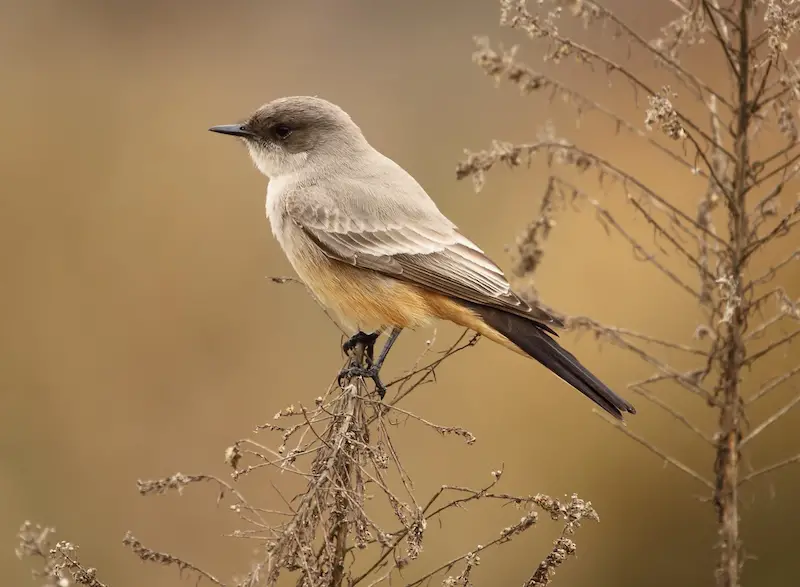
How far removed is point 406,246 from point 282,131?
102 cm

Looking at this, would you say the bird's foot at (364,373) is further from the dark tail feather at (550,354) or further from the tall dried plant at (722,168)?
the tall dried plant at (722,168)

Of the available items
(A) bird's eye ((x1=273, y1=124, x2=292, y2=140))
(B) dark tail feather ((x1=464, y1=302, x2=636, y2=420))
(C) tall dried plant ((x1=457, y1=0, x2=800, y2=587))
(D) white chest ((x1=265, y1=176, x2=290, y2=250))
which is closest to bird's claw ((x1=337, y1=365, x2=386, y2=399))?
(B) dark tail feather ((x1=464, y1=302, x2=636, y2=420))

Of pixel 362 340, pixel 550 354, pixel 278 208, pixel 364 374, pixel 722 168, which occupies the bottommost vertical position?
pixel 364 374

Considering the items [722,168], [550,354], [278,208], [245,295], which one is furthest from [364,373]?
[245,295]

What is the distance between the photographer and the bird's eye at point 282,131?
5020 mm

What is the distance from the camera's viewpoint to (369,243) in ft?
14.6

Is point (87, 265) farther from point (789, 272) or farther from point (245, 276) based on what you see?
point (789, 272)

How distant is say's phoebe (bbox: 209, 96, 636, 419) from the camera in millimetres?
4164

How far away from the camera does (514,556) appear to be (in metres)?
6.04

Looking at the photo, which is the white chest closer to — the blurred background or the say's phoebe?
the say's phoebe

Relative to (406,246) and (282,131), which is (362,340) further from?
(282,131)

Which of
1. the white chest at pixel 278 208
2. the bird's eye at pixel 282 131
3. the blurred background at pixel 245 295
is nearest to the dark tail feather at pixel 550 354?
the white chest at pixel 278 208

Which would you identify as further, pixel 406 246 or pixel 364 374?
pixel 406 246

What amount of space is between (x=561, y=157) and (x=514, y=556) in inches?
118
